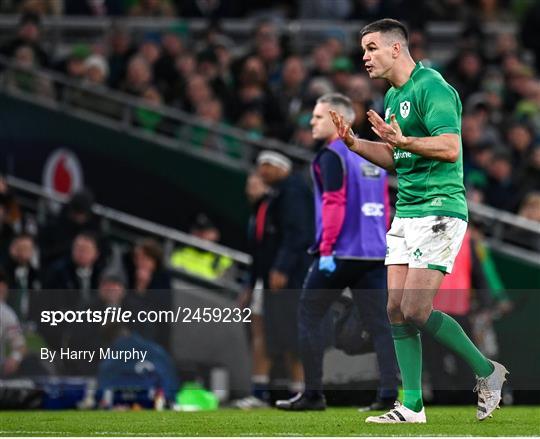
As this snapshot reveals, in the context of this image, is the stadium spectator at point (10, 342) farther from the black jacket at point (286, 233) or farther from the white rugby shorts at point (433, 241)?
the white rugby shorts at point (433, 241)

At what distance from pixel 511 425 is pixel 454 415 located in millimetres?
991

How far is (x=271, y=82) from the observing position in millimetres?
19344

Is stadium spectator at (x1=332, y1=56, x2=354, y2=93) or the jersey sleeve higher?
stadium spectator at (x1=332, y1=56, x2=354, y2=93)

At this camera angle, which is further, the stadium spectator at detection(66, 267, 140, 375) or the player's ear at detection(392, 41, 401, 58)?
the stadium spectator at detection(66, 267, 140, 375)

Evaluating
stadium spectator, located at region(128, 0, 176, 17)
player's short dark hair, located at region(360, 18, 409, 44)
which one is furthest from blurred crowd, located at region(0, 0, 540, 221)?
player's short dark hair, located at region(360, 18, 409, 44)

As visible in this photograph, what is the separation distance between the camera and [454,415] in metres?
10.6

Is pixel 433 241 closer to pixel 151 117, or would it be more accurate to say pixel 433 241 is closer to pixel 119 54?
pixel 151 117

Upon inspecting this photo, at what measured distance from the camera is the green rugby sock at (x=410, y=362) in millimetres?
9602

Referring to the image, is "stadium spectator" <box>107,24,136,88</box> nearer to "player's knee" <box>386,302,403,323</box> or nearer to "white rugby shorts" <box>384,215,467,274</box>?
"player's knee" <box>386,302,403,323</box>

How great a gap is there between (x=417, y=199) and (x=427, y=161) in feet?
0.78

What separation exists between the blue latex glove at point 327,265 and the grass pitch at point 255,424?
99 centimetres

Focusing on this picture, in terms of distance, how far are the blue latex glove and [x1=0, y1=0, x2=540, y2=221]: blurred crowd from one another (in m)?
5.88

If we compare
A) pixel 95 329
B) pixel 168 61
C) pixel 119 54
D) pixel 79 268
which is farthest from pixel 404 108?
pixel 119 54

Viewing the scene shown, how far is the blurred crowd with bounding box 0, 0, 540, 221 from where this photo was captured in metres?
17.7
